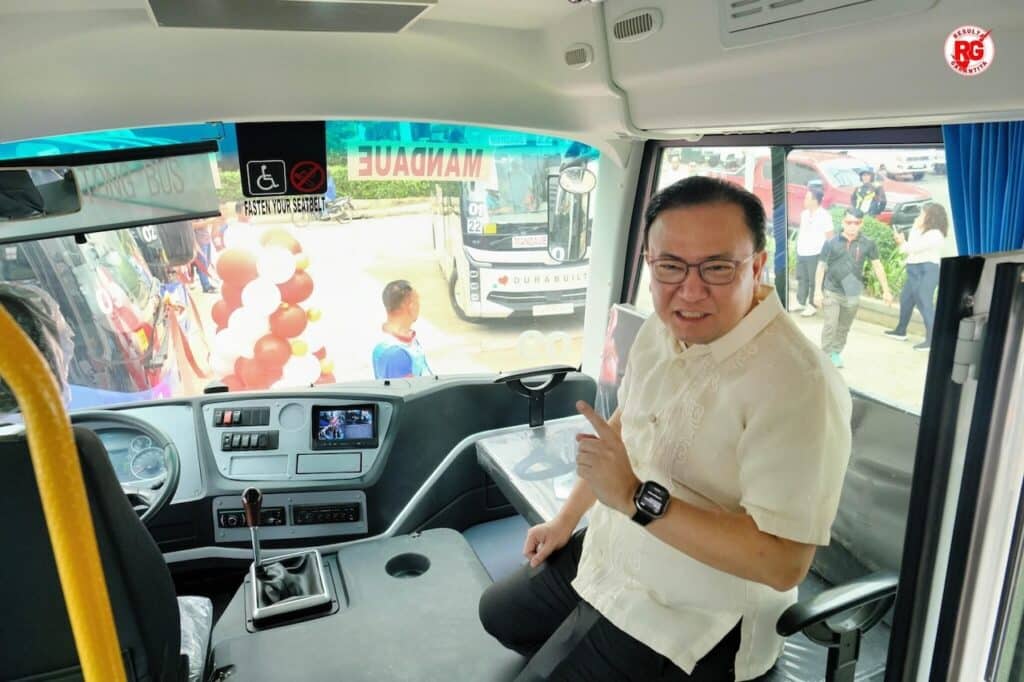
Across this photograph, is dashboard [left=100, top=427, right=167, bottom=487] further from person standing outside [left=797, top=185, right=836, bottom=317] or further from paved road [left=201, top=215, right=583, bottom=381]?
person standing outside [left=797, top=185, right=836, bottom=317]

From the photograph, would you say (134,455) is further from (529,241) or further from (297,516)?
(529,241)

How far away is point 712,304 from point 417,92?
1.96 m

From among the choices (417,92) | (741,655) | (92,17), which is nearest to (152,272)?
(92,17)

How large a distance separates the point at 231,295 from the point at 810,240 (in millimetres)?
2560

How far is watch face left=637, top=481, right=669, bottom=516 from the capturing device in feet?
4.84

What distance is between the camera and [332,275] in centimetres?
333

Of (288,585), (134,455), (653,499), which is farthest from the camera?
(134,455)

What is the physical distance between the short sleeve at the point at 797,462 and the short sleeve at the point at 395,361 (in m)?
2.37

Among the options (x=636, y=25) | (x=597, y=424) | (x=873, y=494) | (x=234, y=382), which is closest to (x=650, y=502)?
(x=597, y=424)

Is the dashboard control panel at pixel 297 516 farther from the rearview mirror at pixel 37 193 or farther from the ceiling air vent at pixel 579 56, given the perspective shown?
the ceiling air vent at pixel 579 56

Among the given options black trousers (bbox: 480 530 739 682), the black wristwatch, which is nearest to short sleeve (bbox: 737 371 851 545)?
the black wristwatch

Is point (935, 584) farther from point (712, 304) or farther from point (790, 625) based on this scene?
point (712, 304)

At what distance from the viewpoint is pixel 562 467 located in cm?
297

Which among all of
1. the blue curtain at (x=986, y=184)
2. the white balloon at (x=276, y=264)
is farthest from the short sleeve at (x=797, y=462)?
the white balloon at (x=276, y=264)
